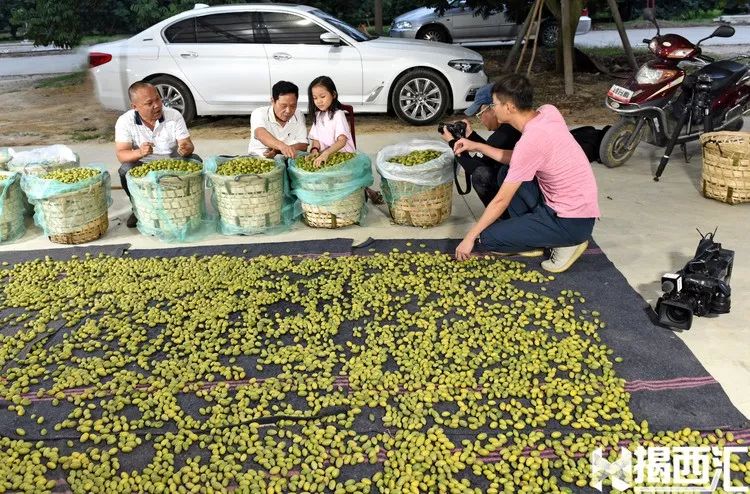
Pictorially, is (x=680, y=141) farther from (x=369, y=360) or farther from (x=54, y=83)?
(x=54, y=83)

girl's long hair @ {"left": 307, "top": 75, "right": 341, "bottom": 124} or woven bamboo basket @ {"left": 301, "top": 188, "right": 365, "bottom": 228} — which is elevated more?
girl's long hair @ {"left": 307, "top": 75, "right": 341, "bottom": 124}

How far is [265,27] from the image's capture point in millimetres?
6977

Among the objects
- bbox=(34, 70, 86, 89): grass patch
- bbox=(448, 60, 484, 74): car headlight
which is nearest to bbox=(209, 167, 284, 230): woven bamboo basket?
bbox=(448, 60, 484, 74): car headlight

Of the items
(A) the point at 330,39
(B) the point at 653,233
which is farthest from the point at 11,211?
(B) the point at 653,233

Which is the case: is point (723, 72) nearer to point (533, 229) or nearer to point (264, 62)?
point (533, 229)

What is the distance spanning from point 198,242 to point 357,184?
3.78 ft

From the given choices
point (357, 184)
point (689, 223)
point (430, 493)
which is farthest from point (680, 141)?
point (430, 493)

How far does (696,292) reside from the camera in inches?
114

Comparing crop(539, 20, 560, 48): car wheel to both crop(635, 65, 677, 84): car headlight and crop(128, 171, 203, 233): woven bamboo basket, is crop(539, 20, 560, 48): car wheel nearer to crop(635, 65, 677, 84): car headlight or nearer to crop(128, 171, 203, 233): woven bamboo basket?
crop(635, 65, 677, 84): car headlight

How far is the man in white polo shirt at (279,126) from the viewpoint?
4289mm

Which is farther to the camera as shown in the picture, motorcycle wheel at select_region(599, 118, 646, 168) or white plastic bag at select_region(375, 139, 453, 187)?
motorcycle wheel at select_region(599, 118, 646, 168)

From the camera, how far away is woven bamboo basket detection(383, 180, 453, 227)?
412 centimetres

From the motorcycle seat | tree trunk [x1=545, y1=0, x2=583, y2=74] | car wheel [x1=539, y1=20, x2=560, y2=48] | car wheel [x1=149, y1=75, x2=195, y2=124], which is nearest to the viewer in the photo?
the motorcycle seat

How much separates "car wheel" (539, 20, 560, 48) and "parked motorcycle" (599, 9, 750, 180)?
285 inches
